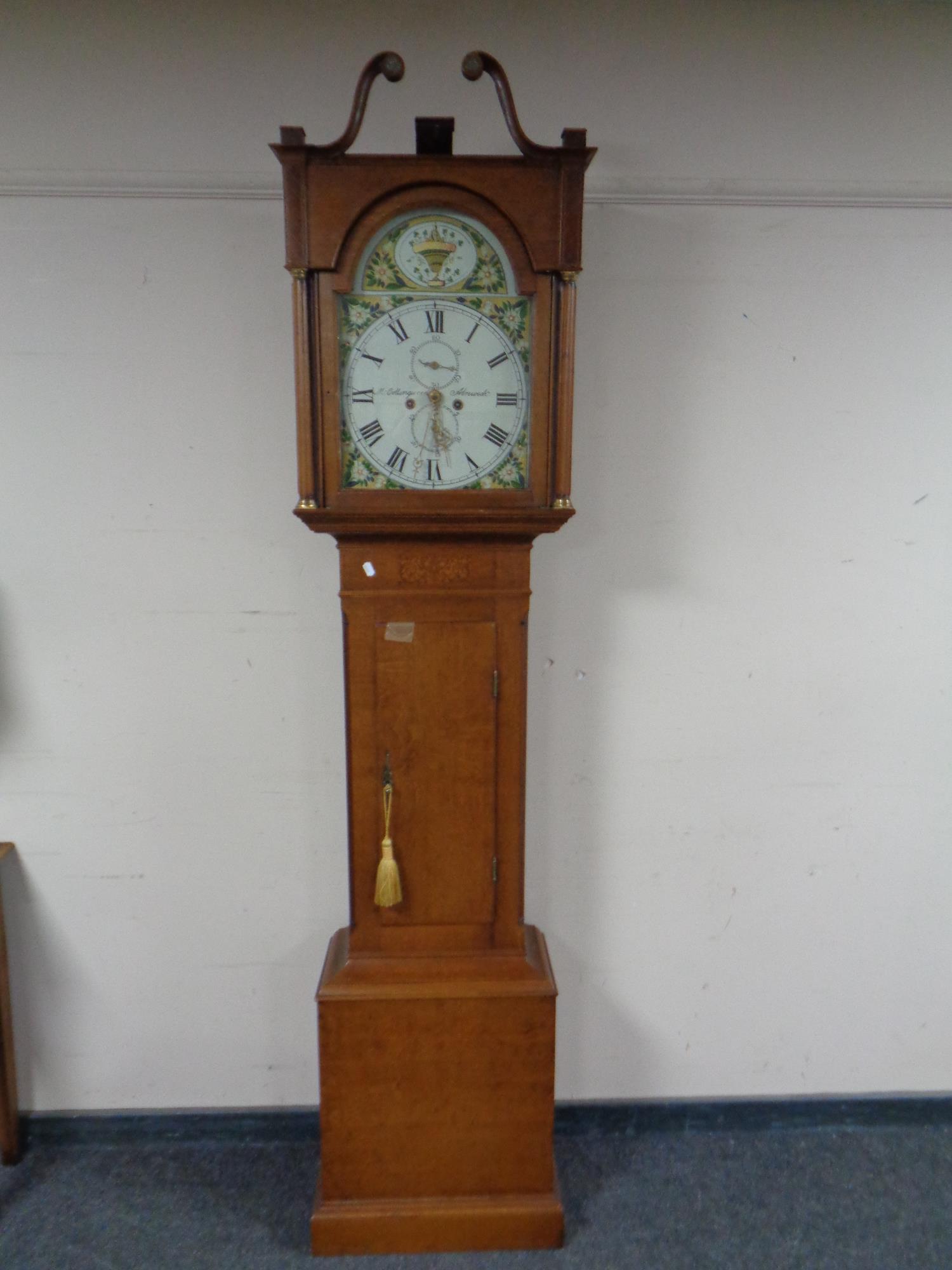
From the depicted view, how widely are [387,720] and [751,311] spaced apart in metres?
1.07

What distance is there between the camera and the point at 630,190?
1521mm

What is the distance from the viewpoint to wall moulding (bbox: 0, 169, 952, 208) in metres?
1.50

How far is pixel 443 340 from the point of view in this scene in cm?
131

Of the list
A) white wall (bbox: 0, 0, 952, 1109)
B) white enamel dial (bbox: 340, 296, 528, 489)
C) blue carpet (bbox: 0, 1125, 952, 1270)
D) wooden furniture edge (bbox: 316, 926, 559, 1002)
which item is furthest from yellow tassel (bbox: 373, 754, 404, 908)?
blue carpet (bbox: 0, 1125, 952, 1270)

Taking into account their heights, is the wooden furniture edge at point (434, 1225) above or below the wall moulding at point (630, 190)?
below

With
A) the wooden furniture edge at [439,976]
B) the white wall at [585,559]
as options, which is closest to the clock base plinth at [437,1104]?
the wooden furniture edge at [439,976]

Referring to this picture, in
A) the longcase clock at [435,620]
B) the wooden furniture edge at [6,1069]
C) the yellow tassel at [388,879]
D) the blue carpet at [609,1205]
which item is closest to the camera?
the longcase clock at [435,620]

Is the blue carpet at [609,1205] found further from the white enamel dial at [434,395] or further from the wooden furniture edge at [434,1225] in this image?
the white enamel dial at [434,395]

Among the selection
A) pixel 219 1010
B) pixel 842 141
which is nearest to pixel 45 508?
pixel 219 1010

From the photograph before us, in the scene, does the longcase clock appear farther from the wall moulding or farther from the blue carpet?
the wall moulding

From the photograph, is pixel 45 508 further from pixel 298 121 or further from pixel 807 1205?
pixel 807 1205

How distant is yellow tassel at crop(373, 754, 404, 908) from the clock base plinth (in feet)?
0.49

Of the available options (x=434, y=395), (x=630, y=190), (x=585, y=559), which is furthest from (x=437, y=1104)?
(x=630, y=190)

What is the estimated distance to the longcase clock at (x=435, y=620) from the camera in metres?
1.26
